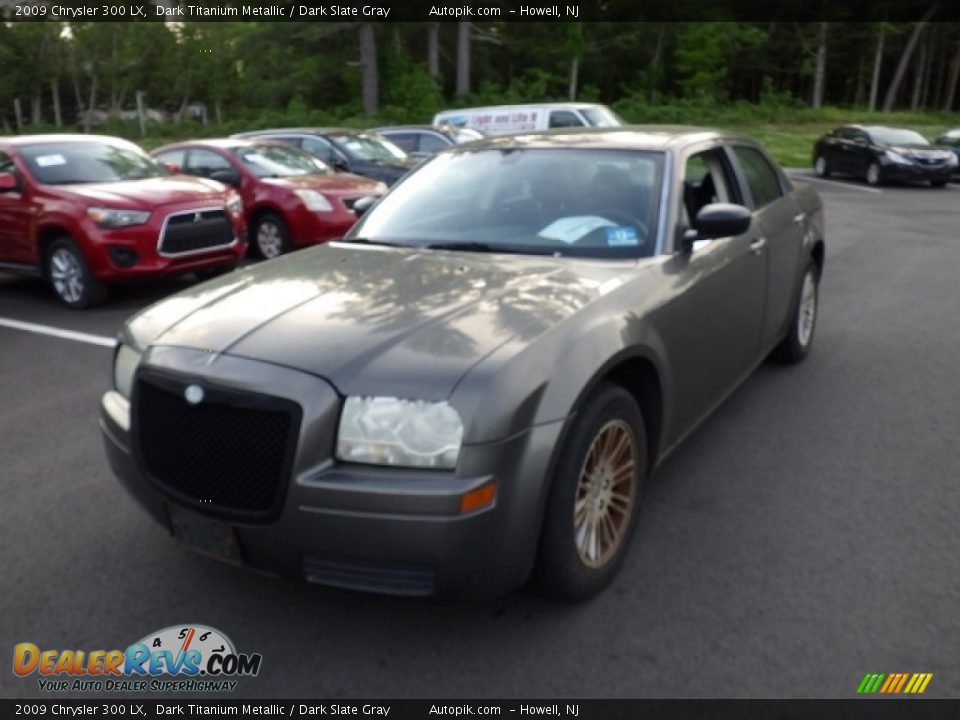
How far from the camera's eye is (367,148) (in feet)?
47.5

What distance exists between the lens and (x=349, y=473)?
2.58m

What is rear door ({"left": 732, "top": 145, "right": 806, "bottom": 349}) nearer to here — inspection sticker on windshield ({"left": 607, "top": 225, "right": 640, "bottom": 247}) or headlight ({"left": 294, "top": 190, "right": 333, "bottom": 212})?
inspection sticker on windshield ({"left": 607, "top": 225, "right": 640, "bottom": 247})

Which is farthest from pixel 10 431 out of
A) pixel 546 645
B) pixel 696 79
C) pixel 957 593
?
pixel 696 79

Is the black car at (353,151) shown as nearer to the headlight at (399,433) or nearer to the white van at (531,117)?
the white van at (531,117)

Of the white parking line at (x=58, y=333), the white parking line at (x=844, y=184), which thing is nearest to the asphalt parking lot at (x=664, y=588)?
the white parking line at (x=58, y=333)

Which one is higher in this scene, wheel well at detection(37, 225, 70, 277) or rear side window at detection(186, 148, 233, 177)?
rear side window at detection(186, 148, 233, 177)

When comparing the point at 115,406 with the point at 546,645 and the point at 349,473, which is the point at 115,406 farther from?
the point at 546,645

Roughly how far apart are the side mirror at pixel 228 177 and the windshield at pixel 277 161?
19cm

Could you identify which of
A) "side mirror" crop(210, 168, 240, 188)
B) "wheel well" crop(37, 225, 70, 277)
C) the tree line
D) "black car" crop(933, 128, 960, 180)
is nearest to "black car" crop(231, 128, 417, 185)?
"side mirror" crop(210, 168, 240, 188)

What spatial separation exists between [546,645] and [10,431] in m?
3.53

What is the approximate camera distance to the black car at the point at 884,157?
19.6 m

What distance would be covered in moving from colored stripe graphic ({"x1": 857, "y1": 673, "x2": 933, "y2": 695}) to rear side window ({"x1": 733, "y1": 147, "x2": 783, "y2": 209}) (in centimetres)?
288

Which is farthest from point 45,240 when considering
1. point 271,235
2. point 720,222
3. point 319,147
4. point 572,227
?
point 720,222

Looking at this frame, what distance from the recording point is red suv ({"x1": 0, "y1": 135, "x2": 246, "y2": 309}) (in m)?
7.99
